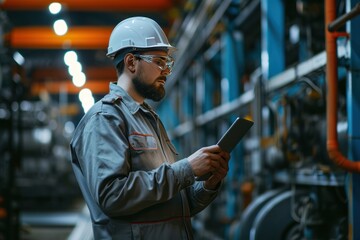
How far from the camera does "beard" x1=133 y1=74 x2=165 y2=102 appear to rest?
122 inches

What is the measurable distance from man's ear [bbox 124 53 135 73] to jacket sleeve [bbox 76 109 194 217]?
0.31 m

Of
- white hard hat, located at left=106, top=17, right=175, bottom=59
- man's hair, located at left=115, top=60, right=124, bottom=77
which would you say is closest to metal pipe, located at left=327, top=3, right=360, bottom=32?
white hard hat, located at left=106, top=17, right=175, bottom=59

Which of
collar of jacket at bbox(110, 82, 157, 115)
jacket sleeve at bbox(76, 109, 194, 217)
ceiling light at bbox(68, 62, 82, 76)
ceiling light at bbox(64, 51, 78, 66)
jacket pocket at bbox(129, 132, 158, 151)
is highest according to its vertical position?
ceiling light at bbox(64, 51, 78, 66)

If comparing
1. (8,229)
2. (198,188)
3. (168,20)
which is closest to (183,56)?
(168,20)

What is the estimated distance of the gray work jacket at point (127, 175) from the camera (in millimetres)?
2816

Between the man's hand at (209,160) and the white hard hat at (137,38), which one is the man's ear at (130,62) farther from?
the man's hand at (209,160)

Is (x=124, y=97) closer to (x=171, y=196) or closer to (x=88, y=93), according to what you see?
(x=171, y=196)

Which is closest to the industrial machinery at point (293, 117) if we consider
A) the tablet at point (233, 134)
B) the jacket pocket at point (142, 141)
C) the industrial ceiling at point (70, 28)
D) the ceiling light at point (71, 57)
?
the tablet at point (233, 134)

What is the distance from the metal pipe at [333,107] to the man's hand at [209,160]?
1250 millimetres

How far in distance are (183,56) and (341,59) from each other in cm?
958

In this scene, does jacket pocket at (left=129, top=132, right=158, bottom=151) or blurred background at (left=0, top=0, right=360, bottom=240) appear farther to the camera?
blurred background at (left=0, top=0, right=360, bottom=240)

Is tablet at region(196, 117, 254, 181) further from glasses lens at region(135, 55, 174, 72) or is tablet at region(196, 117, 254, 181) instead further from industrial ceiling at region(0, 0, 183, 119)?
industrial ceiling at region(0, 0, 183, 119)

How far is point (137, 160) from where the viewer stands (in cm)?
296

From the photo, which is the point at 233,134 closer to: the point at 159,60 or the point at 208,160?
the point at 208,160
